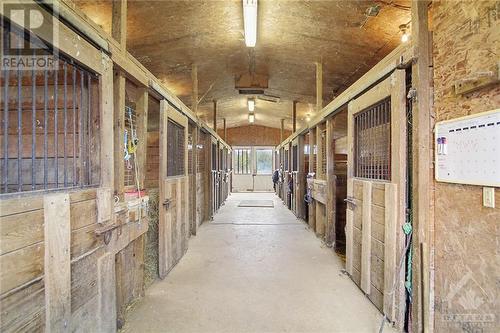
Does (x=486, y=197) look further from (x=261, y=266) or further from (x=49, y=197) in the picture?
(x=261, y=266)

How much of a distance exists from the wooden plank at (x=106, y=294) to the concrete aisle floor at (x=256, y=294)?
0.90ft

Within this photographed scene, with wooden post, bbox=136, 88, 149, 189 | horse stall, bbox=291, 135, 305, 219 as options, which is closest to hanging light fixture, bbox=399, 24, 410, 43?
wooden post, bbox=136, 88, 149, 189

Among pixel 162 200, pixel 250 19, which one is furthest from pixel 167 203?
pixel 250 19

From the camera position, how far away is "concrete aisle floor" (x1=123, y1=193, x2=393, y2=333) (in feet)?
7.14

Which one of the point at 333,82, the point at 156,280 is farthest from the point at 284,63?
the point at 156,280

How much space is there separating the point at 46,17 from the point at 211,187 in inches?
211

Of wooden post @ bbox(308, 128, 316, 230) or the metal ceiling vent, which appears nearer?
the metal ceiling vent

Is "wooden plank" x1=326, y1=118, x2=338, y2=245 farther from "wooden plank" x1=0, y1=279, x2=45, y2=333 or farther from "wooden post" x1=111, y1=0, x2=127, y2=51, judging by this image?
"wooden plank" x1=0, y1=279, x2=45, y2=333

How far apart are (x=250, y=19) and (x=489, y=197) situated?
282 cm

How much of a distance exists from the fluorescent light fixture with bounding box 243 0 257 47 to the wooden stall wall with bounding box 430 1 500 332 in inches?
67.5

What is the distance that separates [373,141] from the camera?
275 centimetres

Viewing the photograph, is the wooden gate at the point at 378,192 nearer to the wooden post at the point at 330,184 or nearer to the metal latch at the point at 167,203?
the wooden post at the point at 330,184

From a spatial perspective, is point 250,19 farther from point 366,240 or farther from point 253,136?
point 253,136
